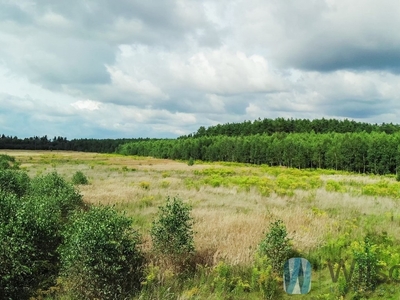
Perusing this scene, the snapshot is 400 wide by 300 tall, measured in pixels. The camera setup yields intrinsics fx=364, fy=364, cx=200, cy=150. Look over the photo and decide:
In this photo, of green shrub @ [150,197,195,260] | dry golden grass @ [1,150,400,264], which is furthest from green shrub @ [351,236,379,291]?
green shrub @ [150,197,195,260]

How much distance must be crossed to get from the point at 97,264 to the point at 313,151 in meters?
88.7

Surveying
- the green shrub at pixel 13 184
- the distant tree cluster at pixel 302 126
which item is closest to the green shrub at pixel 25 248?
the green shrub at pixel 13 184

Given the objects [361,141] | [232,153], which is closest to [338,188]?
[361,141]

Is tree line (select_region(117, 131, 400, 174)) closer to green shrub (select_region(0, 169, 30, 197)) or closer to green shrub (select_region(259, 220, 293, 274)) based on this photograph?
green shrub (select_region(0, 169, 30, 197))

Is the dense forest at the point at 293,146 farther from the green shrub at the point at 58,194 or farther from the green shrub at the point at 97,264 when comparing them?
the green shrub at the point at 97,264

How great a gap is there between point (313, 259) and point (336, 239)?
1650mm

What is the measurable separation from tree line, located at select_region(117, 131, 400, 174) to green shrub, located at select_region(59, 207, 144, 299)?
76.6 metres

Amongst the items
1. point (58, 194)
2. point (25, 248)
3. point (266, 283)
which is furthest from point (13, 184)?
point (266, 283)

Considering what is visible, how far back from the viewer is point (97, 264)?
7730mm

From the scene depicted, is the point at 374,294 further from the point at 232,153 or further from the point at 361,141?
the point at 232,153

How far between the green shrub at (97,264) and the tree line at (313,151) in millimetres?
76649

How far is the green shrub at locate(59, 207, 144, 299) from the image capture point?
772 cm

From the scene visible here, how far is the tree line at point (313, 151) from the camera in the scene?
77.6m

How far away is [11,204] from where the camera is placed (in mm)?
9750
